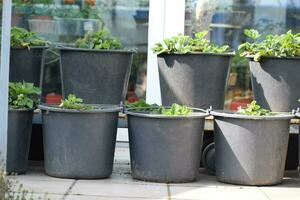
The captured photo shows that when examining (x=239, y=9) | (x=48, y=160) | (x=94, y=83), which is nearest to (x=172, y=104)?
(x=94, y=83)

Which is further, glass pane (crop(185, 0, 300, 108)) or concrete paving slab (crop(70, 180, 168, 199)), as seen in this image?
glass pane (crop(185, 0, 300, 108))

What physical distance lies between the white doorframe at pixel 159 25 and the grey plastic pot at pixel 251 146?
1678mm

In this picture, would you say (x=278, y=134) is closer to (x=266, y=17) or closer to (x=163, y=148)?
(x=163, y=148)

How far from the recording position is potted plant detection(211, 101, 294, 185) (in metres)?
6.03

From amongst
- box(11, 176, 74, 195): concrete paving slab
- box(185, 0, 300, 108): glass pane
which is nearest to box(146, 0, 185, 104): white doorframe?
box(185, 0, 300, 108): glass pane

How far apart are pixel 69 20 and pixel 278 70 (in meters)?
2.70

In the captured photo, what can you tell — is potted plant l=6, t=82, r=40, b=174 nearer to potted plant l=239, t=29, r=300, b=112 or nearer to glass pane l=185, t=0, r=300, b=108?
potted plant l=239, t=29, r=300, b=112

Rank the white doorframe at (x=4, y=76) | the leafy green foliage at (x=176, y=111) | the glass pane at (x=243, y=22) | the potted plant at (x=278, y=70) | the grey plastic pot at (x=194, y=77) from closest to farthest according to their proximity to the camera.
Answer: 1. the white doorframe at (x=4, y=76)
2. the leafy green foliage at (x=176, y=111)
3. the potted plant at (x=278, y=70)
4. the grey plastic pot at (x=194, y=77)
5. the glass pane at (x=243, y=22)

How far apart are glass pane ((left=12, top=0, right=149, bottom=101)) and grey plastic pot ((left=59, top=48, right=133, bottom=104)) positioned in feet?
4.28

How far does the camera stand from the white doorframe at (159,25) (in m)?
7.72

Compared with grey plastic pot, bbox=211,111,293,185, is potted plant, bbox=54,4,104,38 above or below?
above

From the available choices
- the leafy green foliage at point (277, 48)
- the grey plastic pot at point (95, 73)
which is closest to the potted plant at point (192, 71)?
the leafy green foliage at point (277, 48)

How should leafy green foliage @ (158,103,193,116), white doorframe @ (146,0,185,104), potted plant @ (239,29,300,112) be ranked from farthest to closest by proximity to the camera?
white doorframe @ (146,0,185,104) < potted plant @ (239,29,300,112) < leafy green foliage @ (158,103,193,116)

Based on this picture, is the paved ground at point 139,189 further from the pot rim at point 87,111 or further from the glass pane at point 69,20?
the glass pane at point 69,20
